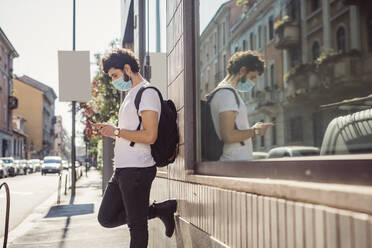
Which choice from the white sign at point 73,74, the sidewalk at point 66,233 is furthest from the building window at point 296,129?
the white sign at point 73,74

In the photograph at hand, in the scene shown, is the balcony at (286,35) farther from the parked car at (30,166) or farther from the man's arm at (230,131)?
the parked car at (30,166)

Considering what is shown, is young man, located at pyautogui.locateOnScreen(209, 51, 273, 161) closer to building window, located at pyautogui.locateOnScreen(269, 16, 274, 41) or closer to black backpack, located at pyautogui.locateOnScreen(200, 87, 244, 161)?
black backpack, located at pyautogui.locateOnScreen(200, 87, 244, 161)

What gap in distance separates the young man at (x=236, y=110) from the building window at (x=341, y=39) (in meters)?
0.65

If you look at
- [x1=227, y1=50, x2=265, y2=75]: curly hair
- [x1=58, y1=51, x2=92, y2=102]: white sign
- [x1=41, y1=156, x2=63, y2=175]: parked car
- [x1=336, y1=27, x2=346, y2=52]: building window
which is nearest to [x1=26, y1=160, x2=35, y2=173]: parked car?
[x1=41, y1=156, x2=63, y2=175]: parked car

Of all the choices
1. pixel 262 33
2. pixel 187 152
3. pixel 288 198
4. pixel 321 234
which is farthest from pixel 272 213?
pixel 187 152

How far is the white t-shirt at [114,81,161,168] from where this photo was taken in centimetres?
315

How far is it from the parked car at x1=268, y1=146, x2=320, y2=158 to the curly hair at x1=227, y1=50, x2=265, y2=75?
33cm

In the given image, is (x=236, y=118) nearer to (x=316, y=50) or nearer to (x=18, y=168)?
(x=316, y=50)

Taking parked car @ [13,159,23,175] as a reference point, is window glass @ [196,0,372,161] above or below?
above

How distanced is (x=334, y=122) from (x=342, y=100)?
0.34 feet

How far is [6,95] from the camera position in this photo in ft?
184

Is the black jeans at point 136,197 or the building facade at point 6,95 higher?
the building facade at point 6,95

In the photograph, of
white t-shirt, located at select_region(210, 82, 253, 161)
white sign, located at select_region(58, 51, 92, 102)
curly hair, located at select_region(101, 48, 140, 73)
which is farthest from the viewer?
white sign, located at select_region(58, 51, 92, 102)

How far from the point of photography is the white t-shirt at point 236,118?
2316 mm
